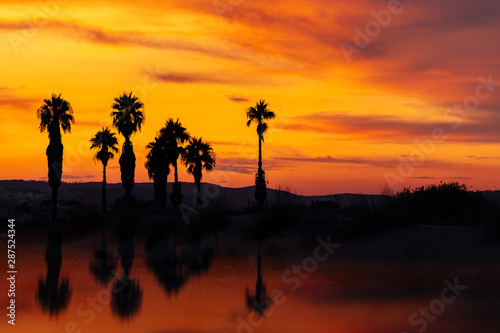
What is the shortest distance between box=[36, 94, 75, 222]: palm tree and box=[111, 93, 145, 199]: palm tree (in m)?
11.8

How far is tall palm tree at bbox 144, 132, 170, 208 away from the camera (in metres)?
71.0

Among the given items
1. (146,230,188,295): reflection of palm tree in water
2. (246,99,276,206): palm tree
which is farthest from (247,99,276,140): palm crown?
(146,230,188,295): reflection of palm tree in water

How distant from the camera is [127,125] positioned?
66.6 meters

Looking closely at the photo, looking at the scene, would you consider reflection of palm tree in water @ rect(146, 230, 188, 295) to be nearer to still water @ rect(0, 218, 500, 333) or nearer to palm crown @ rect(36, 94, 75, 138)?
still water @ rect(0, 218, 500, 333)

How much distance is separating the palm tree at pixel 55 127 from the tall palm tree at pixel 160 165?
16977 mm

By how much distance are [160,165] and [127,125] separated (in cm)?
663

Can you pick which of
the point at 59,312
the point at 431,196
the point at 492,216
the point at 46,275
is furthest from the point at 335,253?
the point at 431,196

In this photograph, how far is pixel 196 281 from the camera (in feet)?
53.0

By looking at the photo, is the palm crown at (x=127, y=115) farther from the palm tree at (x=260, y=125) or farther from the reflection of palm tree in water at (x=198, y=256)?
the reflection of palm tree in water at (x=198, y=256)

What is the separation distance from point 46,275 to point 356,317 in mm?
9503

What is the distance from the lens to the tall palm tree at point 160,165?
7100 cm

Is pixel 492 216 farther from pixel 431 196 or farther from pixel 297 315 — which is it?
pixel 431 196

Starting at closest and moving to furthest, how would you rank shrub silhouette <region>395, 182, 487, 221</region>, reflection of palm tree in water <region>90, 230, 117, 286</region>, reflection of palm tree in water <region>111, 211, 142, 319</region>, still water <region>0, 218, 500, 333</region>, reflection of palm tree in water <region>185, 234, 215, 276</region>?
1. still water <region>0, 218, 500, 333</region>
2. reflection of palm tree in water <region>111, 211, 142, 319</region>
3. reflection of palm tree in water <region>90, 230, 117, 286</region>
4. reflection of palm tree in water <region>185, 234, 215, 276</region>
5. shrub silhouette <region>395, 182, 487, 221</region>

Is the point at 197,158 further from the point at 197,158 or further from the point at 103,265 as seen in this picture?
the point at 103,265
